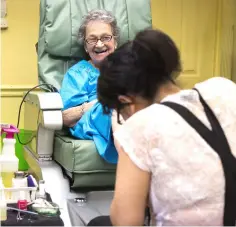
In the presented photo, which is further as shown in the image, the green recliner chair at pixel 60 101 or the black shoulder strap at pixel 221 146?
the green recliner chair at pixel 60 101

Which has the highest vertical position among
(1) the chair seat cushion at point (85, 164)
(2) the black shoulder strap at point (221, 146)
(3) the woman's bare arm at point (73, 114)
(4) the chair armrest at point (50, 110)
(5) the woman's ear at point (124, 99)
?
(5) the woman's ear at point (124, 99)

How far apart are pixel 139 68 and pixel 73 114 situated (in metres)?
1.13

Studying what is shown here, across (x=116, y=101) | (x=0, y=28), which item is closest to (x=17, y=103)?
(x=0, y=28)

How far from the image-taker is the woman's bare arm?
2.17 meters

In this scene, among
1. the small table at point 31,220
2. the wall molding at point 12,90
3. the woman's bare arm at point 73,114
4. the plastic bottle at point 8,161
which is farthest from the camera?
the wall molding at point 12,90

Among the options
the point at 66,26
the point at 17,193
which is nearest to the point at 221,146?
the point at 17,193

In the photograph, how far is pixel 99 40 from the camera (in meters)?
2.37

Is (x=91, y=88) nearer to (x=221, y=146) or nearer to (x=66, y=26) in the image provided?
(x=66, y=26)

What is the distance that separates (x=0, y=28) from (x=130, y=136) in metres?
2.11

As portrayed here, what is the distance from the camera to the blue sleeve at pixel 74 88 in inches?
88.3

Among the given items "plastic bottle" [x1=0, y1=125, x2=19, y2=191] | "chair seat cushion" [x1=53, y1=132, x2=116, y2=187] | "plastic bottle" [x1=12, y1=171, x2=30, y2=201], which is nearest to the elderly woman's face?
"chair seat cushion" [x1=53, y1=132, x2=116, y2=187]

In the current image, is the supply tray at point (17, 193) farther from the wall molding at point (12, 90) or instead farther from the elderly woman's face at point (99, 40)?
the wall molding at point (12, 90)

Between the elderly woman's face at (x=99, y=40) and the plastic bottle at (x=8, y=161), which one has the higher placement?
the elderly woman's face at (x=99, y=40)

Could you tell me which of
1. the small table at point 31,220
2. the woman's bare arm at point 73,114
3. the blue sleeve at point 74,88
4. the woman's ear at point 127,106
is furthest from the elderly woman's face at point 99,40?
the woman's ear at point 127,106
